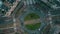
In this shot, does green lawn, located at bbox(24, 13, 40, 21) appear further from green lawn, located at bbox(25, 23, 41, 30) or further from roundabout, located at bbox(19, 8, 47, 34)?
green lawn, located at bbox(25, 23, 41, 30)

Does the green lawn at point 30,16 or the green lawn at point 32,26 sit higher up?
the green lawn at point 30,16

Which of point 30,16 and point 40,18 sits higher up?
point 30,16

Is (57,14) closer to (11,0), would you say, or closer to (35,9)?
(35,9)

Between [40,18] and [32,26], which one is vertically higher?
[40,18]

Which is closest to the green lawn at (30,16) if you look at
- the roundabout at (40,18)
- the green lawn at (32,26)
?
the roundabout at (40,18)

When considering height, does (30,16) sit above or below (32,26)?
above

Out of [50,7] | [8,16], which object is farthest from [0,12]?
[50,7]

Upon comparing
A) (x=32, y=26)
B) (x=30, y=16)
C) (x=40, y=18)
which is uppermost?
(x=30, y=16)

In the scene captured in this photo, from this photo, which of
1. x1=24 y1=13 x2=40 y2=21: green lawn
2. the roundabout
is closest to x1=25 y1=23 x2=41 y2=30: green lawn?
the roundabout

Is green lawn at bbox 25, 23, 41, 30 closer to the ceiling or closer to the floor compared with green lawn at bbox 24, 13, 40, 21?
closer to the floor

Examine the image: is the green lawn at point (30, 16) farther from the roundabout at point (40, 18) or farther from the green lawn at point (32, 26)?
the green lawn at point (32, 26)

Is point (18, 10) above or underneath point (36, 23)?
above
